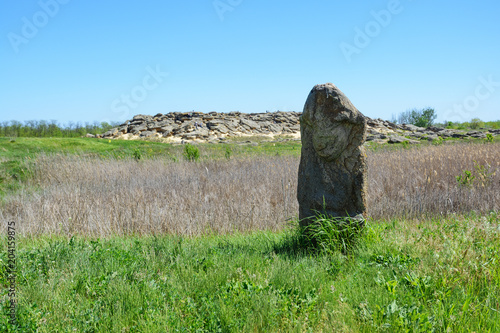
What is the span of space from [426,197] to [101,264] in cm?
628

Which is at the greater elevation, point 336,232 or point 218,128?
point 218,128

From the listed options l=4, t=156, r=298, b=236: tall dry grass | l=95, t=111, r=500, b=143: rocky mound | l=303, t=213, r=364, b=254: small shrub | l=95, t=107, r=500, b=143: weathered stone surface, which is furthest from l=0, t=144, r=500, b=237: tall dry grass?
l=95, t=107, r=500, b=143: weathered stone surface

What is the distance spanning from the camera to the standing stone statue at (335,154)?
4.45m

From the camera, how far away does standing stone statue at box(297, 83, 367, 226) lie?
445 centimetres

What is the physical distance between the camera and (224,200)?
791cm

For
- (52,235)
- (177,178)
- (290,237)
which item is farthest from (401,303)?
(177,178)

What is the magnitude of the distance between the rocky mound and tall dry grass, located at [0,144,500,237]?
16.2 meters

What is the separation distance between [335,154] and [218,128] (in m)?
27.8

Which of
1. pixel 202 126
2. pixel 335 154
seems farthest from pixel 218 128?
pixel 335 154

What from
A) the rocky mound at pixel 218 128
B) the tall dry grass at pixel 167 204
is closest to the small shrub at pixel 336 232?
the tall dry grass at pixel 167 204

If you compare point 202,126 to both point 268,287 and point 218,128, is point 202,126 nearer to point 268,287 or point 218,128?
point 218,128

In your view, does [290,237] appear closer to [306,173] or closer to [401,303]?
[306,173]

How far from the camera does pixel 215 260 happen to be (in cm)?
410

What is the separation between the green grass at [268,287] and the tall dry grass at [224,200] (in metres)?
2.05
